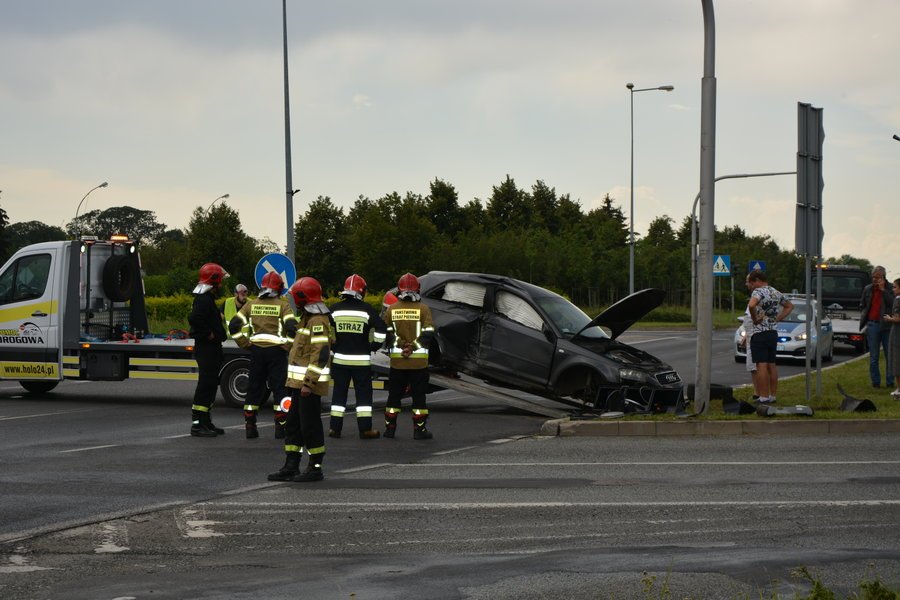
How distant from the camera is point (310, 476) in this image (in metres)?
9.89

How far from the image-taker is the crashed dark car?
1475 centimetres

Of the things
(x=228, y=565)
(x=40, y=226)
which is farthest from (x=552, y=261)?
(x=40, y=226)

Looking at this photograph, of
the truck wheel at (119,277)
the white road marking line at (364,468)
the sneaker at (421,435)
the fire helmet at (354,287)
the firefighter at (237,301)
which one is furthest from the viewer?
the truck wheel at (119,277)

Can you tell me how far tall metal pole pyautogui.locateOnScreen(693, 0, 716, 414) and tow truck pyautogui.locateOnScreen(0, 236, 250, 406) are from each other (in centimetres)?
687

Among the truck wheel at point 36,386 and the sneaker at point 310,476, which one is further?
the truck wheel at point 36,386

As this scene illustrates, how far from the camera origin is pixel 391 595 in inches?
231

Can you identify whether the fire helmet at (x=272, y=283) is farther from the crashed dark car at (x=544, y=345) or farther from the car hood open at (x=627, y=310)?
the car hood open at (x=627, y=310)

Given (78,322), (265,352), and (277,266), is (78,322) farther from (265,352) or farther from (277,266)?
(265,352)

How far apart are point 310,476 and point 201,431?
3769 millimetres

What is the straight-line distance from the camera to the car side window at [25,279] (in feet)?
58.5

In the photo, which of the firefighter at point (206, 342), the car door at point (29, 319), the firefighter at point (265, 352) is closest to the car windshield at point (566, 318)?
the firefighter at point (265, 352)

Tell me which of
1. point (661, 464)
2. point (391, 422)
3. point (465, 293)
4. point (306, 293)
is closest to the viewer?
point (306, 293)

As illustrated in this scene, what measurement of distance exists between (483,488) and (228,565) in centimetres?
314

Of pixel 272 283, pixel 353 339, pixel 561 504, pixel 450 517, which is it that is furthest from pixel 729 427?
pixel 450 517
